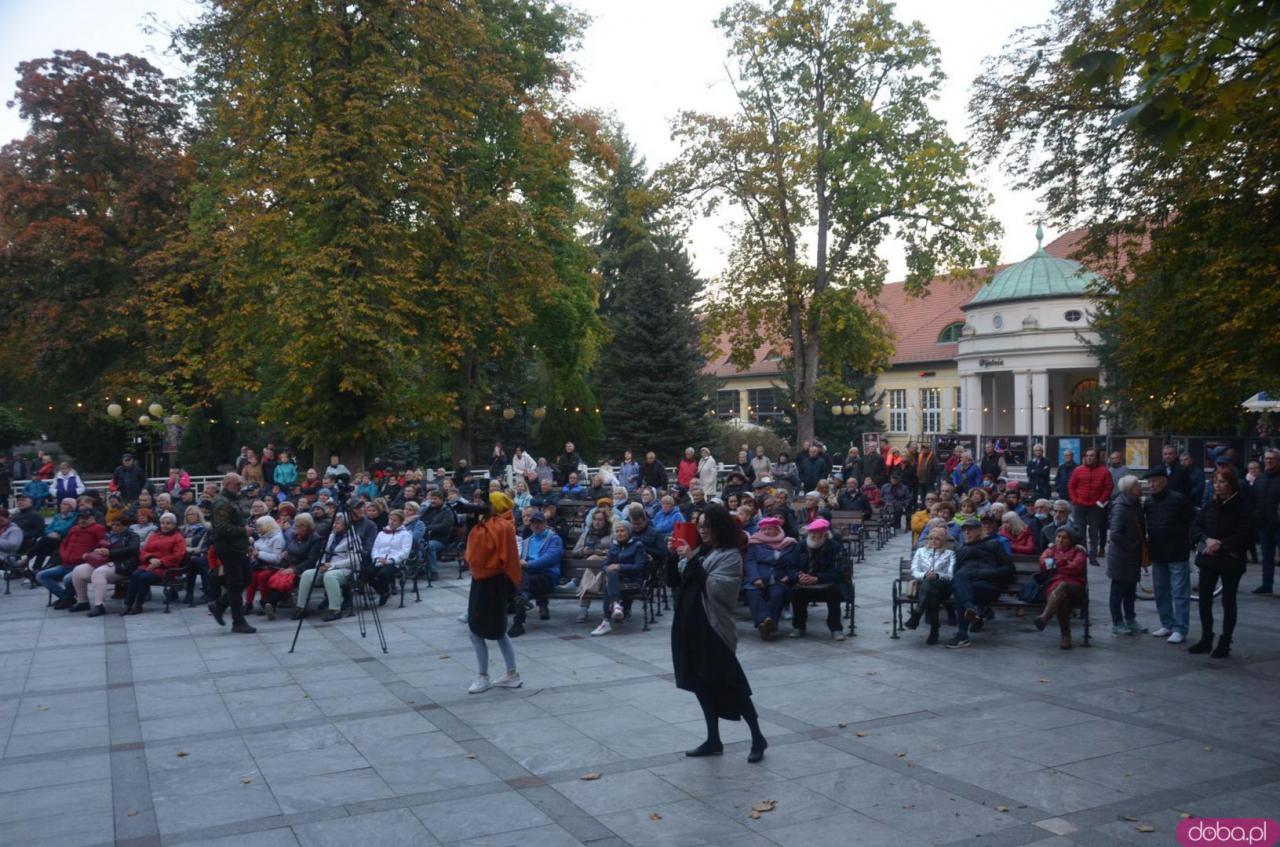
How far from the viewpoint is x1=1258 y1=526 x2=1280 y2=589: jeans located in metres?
14.3

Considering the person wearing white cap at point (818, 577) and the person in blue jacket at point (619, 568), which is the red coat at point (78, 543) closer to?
the person in blue jacket at point (619, 568)

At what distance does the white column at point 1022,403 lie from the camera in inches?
2006

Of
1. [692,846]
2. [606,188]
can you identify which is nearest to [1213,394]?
[692,846]

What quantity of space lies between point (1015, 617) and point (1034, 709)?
4.34 meters

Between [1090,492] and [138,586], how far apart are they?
46.8 feet

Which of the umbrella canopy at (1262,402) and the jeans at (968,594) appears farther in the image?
the umbrella canopy at (1262,402)

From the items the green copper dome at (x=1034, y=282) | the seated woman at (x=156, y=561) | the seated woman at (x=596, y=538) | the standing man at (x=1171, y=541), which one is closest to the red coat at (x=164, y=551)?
the seated woman at (x=156, y=561)

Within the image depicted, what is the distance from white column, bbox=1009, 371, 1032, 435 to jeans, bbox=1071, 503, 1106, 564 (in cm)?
3545

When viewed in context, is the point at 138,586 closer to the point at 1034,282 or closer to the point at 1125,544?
the point at 1125,544

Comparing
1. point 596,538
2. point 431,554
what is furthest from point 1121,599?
point 431,554

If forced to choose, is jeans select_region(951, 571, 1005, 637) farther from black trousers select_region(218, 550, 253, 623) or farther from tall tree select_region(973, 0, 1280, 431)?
black trousers select_region(218, 550, 253, 623)

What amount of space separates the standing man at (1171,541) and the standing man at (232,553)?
1031 cm

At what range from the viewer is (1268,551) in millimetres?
14516

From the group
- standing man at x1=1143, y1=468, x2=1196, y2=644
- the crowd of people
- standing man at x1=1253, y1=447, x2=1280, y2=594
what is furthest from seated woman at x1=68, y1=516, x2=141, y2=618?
standing man at x1=1253, y1=447, x2=1280, y2=594
